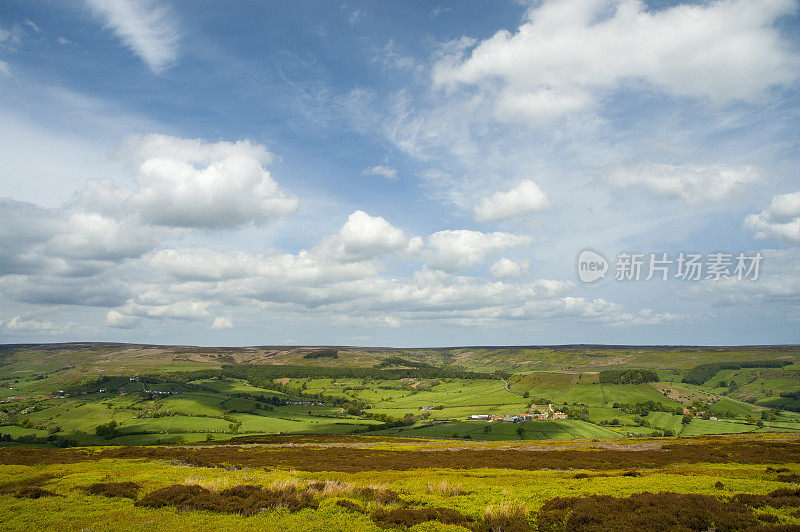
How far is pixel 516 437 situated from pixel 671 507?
14710 cm

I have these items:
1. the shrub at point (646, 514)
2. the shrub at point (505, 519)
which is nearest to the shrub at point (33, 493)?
the shrub at point (505, 519)

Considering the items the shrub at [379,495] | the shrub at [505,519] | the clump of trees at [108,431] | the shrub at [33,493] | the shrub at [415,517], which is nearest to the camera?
the shrub at [505,519]

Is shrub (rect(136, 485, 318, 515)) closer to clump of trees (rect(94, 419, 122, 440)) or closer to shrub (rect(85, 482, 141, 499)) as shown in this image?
shrub (rect(85, 482, 141, 499))

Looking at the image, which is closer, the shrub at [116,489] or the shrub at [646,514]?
the shrub at [646,514]

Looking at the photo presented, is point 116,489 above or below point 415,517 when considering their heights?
below

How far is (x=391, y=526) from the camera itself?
21594 millimetres

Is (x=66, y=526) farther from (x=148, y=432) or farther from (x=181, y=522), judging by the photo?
(x=148, y=432)

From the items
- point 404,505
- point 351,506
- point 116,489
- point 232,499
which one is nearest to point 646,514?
point 404,505

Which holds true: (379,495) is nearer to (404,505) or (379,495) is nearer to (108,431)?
(404,505)

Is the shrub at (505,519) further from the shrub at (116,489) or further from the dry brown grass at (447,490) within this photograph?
A: the shrub at (116,489)

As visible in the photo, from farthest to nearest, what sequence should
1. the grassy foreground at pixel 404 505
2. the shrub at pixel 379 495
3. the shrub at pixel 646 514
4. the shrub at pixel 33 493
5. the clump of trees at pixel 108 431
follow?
the clump of trees at pixel 108 431, the shrub at pixel 33 493, the shrub at pixel 379 495, the grassy foreground at pixel 404 505, the shrub at pixel 646 514

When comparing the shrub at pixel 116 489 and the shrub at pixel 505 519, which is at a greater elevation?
the shrub at pixel 505 519

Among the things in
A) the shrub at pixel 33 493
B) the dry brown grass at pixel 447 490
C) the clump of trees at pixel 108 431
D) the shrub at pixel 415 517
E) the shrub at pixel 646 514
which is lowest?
the clump of trees at pixel 108 431

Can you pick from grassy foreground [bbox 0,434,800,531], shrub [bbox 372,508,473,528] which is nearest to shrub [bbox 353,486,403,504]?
grassy foreground [bbox 0,434,800,531]
